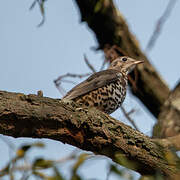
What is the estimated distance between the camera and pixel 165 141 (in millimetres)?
4836

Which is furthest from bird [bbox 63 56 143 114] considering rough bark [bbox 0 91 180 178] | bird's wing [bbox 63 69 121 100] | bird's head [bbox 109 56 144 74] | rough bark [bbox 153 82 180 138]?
rough bark [bbox 0 91 180 178]

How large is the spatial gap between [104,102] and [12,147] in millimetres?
3392

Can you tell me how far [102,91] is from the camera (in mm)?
6234

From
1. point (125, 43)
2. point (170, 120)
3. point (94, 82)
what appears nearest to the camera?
point (170, 120)

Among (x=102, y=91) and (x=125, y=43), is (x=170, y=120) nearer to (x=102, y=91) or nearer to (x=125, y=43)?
(x=102, y=91)

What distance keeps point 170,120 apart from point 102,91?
3.26 feet

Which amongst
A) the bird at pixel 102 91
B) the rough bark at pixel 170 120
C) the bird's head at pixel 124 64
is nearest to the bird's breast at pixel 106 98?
the bird at pixel 102 91

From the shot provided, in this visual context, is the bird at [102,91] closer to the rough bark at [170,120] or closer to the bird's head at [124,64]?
the bird's head at [124,64]

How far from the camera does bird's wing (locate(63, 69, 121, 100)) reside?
6.01 meters

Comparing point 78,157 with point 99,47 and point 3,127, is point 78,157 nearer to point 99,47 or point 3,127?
point 3,127

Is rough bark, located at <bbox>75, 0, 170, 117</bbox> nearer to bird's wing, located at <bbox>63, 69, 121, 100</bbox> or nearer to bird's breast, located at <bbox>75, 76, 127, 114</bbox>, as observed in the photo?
bird's wing, located at <bbox>63, 69, 121, 100</bbox>

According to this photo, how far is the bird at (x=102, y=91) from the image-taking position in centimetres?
605

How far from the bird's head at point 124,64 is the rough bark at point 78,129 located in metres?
2.91

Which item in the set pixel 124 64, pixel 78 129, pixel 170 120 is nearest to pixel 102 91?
pixel 170 120
